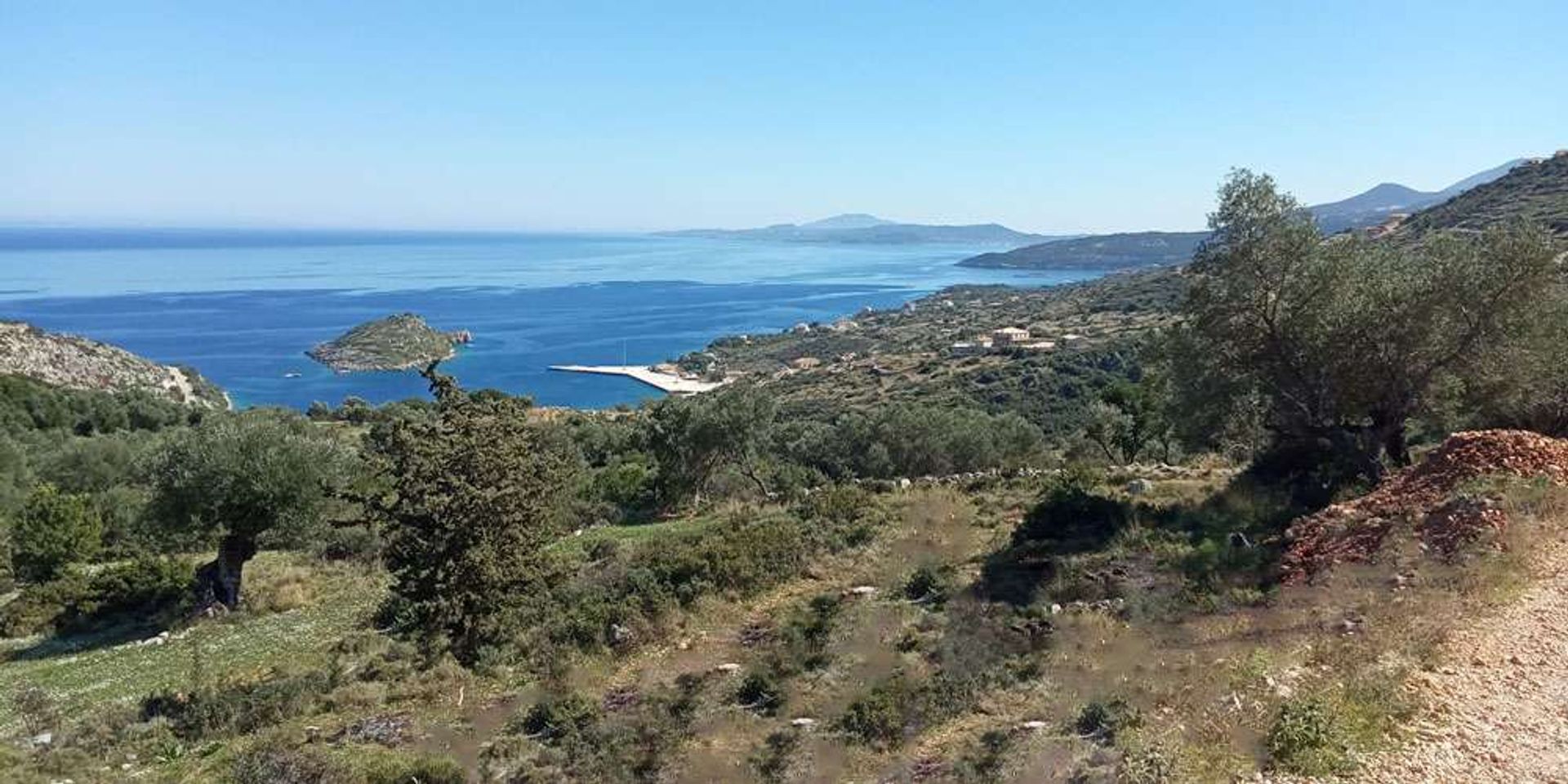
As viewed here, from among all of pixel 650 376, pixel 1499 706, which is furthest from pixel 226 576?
pixel 650 376

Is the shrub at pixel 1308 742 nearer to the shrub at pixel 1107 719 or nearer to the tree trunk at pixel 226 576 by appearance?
the shrub at pixel 1107 719

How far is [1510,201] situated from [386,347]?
5756 inches

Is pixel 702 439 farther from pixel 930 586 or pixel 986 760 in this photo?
pixel 986 760

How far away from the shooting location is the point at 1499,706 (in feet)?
29.3

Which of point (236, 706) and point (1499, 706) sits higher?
point (1499, 706)

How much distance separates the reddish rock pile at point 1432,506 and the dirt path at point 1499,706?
1.79m

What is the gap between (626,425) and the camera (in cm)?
4497

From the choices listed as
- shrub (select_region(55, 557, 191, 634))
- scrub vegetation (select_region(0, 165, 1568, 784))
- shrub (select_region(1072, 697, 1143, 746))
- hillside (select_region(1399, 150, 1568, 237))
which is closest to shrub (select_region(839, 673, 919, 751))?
scrub vegetation (select_region(0, 165, 1568, 784))

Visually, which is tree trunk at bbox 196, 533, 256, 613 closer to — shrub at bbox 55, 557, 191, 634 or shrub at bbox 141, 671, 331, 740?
shrub at bbox 55, 557, 191, 634

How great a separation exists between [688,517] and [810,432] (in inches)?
675

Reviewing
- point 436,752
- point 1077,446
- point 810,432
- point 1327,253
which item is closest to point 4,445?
point 810,432

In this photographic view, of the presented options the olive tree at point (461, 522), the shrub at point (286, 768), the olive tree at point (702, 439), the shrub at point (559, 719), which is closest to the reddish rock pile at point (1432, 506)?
the shrub at point (559, 719)

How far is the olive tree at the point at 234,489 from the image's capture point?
18531 mm

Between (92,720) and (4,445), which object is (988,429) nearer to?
(92,720)
